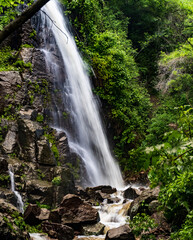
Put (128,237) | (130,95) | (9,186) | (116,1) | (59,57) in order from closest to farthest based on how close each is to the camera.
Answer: (128,237)
(9,186)
(59,57)
(130,95)
(116,1)

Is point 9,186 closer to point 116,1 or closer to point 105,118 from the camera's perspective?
point 105,118

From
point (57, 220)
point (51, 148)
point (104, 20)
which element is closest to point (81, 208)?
point (57, 220)

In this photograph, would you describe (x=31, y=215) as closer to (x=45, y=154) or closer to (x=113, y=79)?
(x=45, y=154)

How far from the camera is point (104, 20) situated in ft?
67.0

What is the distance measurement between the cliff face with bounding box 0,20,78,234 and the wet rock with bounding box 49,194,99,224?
874 millimetres

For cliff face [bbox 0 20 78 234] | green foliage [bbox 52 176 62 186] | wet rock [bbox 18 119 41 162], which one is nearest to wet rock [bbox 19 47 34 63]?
cliff face [bbox 0 20 78 234]

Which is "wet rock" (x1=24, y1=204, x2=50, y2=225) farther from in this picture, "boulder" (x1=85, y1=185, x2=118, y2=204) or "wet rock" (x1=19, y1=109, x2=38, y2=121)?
"wet rock" (x1=19, y1=109, x2=38, y2=121)

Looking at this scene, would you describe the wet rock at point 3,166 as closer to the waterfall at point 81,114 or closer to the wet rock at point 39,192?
the wet rock at point 39,192

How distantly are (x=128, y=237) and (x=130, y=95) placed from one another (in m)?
11.6

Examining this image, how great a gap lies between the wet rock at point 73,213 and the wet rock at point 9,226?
157cm

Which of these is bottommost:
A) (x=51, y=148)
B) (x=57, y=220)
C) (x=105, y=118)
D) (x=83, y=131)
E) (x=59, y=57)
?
(x=57, y=220)

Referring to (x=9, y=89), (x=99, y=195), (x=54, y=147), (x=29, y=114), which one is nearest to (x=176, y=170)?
(x=99, y=195)

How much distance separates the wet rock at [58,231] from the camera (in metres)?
5.93

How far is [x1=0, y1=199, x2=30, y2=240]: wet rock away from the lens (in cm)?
406
